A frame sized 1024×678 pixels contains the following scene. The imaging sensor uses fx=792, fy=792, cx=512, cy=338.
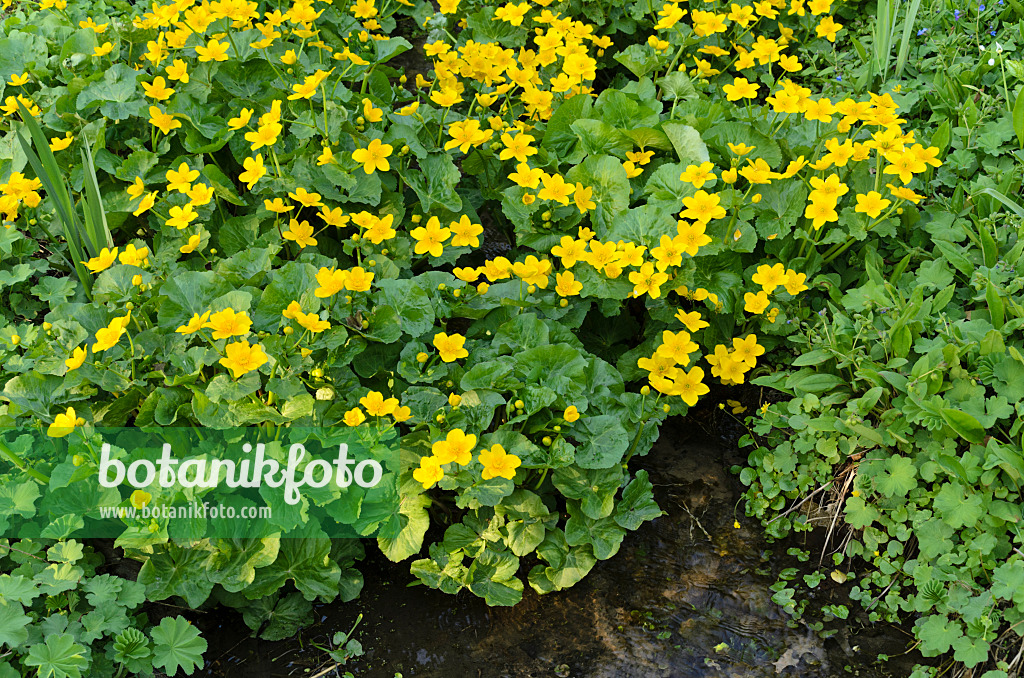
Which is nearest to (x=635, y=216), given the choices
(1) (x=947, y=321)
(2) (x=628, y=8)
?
(1) (x=947, y=321)

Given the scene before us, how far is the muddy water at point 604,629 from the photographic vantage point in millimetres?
2242

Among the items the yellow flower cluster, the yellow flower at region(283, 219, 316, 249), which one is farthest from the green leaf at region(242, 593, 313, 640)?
the yellow flower at region(283, 219, 316, 249)

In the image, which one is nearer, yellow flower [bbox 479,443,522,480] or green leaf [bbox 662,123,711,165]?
yellow flower [bbox 479,443,522,480]

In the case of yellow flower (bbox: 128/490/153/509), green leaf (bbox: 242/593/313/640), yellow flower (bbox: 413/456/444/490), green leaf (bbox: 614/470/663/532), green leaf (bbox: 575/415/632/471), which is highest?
yellow flower (bbox: 413/456/444/490)

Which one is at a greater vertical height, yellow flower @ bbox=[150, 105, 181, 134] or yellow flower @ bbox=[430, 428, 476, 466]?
yellow flower @ bbox=[150, 105, 181, 134]

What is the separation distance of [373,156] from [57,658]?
166cm

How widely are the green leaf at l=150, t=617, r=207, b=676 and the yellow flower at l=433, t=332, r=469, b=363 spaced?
0.96 metres

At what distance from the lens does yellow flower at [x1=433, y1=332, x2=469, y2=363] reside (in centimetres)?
226

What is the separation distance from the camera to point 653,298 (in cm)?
260

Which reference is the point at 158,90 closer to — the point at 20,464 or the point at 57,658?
the point at 20,464

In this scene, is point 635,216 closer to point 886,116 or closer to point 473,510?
point 886,116

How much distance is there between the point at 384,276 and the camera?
2.55 meters

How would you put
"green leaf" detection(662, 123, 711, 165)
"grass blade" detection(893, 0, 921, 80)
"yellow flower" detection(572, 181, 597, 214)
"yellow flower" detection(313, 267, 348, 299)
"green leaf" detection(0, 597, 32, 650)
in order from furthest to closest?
"grass blade" detection(893, 0, 921, 80) < "green leaf" detection(662, 123, 711, 165) < "yellow flower" detection(572, 181, 597, 214) < "yellow flower" detection(313, 267, 348, 299) < "green leaf" detection(0, 597, 32, 650)

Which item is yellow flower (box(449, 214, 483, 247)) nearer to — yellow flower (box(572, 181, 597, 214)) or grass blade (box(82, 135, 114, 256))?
yellow flower (box(572, 181, 597, 214))
